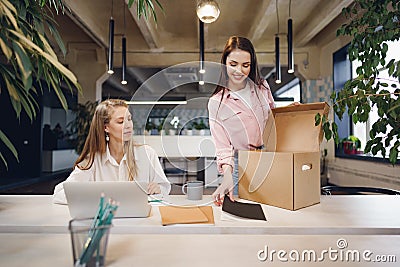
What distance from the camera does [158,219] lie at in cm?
105

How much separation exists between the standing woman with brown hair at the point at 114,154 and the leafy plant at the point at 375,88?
813 mm

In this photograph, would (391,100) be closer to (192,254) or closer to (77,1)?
(192,254)

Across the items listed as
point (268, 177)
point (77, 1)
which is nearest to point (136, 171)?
point (268, 177)

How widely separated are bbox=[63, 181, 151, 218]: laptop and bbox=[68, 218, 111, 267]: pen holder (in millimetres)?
344

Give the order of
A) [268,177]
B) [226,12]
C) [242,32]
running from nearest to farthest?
[268,177], [226,12], [242,32]

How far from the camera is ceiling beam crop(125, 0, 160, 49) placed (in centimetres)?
438

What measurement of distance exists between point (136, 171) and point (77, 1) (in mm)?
3396

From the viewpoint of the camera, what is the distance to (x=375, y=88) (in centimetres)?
108

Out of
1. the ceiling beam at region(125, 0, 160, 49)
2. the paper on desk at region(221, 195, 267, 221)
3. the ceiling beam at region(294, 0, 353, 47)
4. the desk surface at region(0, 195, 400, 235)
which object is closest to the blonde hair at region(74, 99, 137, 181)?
the desk surface at region(0, 195, 400, 235)

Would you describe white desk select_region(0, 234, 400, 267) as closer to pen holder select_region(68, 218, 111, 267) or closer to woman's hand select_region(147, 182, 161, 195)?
pen holder select_region(68, 218, 111, 267)

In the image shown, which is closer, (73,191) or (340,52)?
(73,191)

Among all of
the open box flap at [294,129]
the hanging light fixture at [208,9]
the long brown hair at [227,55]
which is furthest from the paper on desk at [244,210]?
the hanging light fixture at [208,9]

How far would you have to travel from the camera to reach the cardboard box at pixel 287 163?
1.18 metres

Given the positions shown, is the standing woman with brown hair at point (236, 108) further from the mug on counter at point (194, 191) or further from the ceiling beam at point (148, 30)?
the ceiling beam at point (148, 30)
